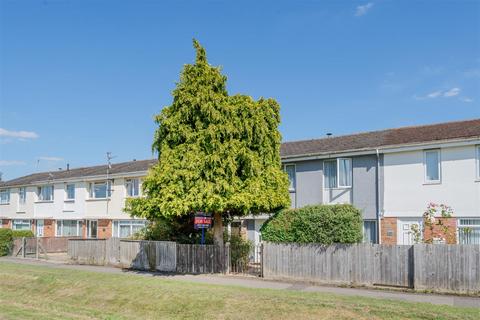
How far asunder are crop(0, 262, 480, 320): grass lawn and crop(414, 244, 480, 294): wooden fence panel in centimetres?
318

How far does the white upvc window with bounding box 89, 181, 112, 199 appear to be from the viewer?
3631 cm

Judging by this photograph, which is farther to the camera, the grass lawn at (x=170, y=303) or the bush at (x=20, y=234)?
the bush at (x=20, y=234)

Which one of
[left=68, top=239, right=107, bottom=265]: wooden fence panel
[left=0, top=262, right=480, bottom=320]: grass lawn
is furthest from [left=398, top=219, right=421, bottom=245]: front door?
[left=68, top=239, right=107, bottom=265]: wooden fence panel

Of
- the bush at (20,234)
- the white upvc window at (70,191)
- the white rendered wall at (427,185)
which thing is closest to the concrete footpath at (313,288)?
the white rendered wall at (427,185)

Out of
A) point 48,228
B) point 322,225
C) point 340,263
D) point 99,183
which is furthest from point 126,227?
point 340,263

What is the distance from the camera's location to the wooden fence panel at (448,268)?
1599cm

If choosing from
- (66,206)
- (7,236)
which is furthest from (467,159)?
(66,206)

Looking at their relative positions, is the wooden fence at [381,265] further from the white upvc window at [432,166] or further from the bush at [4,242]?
the bush at [4,242]

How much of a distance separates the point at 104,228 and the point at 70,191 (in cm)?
543

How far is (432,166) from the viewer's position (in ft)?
71.2

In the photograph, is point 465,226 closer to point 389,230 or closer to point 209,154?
point 389,230

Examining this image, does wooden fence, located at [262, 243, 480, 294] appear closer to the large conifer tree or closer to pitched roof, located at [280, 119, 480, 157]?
the large conifer tree

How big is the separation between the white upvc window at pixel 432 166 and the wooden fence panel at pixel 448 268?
548 cm

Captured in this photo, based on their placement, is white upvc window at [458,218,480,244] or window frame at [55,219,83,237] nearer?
white upvc window at [458,218,480,244]
